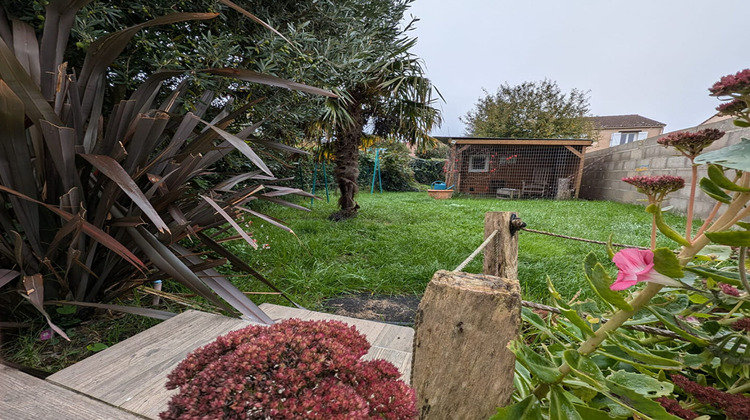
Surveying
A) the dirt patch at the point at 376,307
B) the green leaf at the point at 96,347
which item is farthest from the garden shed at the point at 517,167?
the green leaf at the point at 96,347

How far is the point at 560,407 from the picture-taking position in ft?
1.49

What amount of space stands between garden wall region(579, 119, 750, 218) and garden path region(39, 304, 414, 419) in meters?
3.58

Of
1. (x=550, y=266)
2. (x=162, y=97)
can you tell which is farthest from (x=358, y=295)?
(x=162, y=97)

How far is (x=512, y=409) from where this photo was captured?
1.46 ft

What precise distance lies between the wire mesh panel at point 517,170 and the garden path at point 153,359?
8.23 metres

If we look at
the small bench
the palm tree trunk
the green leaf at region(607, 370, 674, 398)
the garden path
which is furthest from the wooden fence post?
the small bench

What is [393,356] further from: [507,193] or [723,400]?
[507,193]

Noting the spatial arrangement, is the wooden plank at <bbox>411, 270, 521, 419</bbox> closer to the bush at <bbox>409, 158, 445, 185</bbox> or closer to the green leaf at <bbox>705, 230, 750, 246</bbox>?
the green leaf at <bbox>705, 230, 750, 246</bbox>

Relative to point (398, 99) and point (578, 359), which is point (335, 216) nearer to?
point (398, 99)

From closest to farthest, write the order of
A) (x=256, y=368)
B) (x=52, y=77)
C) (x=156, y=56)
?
(x=256, y=368), (x=52, y=77), (x=156, y=56)

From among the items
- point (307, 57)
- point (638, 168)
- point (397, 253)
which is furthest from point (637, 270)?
point (638, 168)

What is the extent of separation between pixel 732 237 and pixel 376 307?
5.17 ft

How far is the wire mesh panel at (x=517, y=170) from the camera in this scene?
8.30 metres

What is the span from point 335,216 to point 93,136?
3.20m
